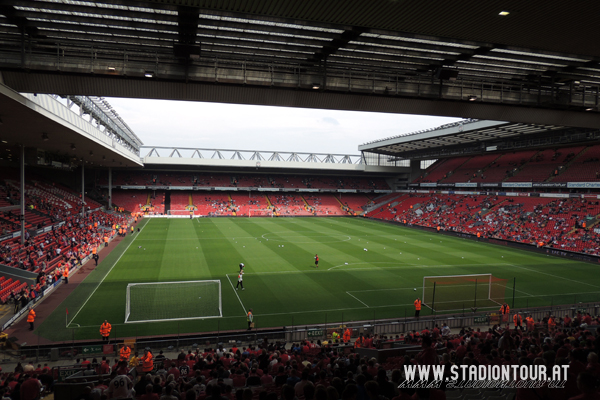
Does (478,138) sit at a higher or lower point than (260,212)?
higher

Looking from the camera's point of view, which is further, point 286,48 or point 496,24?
point 286,48

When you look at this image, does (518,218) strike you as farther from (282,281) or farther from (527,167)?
(282,281)

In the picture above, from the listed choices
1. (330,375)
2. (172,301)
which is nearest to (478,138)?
(172,301)

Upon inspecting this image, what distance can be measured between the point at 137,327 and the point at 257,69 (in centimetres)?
1233

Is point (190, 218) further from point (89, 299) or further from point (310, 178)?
point (89, 299)

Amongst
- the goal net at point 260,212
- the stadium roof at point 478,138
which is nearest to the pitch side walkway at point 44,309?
the goal net at point 260,212

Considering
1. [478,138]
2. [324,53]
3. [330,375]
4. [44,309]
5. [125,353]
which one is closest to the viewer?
[330,375]

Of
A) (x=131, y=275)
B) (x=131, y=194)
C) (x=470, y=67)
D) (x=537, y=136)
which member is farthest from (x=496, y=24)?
(x=131, y=194)

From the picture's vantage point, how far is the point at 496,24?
7.33m

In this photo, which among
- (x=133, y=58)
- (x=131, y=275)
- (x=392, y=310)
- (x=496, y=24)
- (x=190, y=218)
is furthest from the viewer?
(x=190, y=218)

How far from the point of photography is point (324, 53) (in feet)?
35.2

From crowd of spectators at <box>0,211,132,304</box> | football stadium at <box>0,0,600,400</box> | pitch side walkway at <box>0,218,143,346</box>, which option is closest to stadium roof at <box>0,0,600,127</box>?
football stadium at <box>0,0,600,400</box>

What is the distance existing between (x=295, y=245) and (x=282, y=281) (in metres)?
13.3

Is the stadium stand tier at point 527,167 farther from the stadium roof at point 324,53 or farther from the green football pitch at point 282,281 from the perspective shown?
the stadium roof at point 324,53
